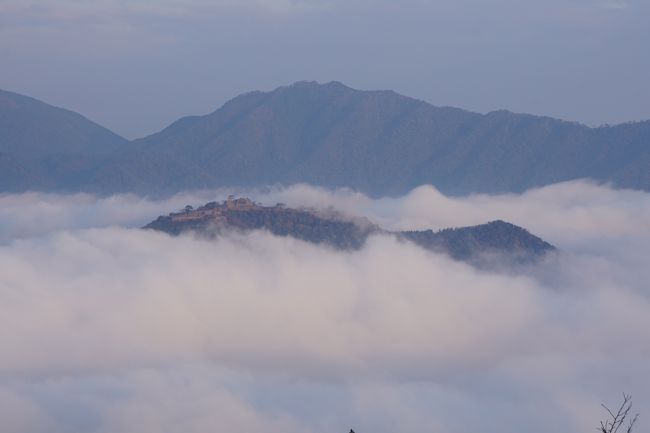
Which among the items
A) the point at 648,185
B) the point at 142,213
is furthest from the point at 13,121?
the point at 648,185

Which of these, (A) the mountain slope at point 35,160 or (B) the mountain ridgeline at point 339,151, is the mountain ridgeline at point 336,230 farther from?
(A) the mountain slope at point 35,160

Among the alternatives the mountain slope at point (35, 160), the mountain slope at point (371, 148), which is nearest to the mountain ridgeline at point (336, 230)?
the mountain slope at point (371, 148)

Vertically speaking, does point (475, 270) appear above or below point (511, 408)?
above

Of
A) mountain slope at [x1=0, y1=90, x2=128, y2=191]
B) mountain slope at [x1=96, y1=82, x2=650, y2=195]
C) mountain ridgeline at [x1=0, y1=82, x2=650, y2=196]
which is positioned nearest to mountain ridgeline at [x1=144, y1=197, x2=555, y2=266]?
mountain ridgeline at [x1=0, y1=82, x2=650, y2=196]

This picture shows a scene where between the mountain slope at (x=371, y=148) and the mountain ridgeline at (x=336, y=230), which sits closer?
the mountain ridgeline at (x=336, y=230)

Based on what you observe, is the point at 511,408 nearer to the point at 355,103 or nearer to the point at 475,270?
the point at 475,270

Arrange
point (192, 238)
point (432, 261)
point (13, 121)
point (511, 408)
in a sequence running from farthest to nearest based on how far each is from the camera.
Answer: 1. point (13, 121)
2. point (432, 261)
3. point (192, 238)
4. point (511, 408)
